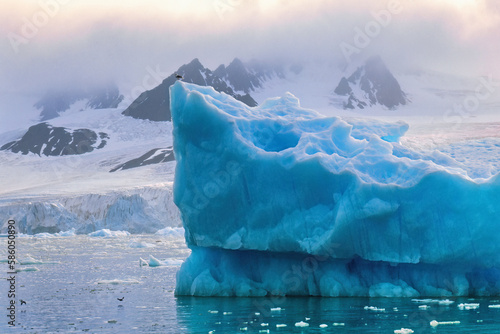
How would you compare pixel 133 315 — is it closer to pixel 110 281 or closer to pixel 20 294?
pixel 20 294

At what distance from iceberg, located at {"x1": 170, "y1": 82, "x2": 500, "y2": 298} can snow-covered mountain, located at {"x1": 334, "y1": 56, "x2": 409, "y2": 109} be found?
12905 centimetres

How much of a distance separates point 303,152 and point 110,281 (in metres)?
8.36

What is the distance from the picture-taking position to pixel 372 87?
155m

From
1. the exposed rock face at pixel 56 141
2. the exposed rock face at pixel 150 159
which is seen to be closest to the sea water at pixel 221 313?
the exposed rock face at pixel 150 159

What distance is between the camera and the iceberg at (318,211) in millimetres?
15969

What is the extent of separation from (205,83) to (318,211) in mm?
124415

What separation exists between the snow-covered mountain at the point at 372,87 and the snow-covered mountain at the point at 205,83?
18.3 metres

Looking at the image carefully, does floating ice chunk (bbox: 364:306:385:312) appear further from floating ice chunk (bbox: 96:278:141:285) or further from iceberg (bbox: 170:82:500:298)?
floating ice chunk (bbox: 96:278:141:285)

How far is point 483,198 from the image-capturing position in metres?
15.9

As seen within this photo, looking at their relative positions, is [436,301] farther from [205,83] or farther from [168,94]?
[168,94]

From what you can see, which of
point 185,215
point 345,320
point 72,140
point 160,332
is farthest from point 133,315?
point 72,140

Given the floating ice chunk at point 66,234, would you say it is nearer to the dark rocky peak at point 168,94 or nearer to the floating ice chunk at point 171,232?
the floating ice chunk at point 171,232

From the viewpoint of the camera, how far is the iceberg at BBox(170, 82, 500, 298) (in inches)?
629

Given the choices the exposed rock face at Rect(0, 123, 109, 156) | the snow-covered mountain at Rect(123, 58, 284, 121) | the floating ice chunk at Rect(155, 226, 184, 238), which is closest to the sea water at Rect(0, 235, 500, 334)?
the floating ice chunk at Rect(155, 226, 184, 238)
